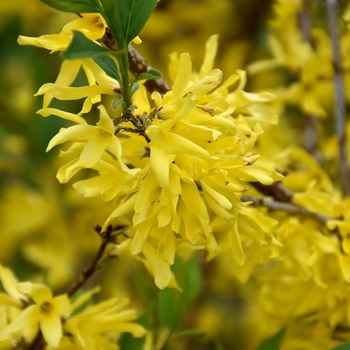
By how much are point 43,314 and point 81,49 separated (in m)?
0.37

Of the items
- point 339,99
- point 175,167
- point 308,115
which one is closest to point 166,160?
point 175,167

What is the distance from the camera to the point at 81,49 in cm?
62

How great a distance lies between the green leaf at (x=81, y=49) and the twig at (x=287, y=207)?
0.99 feet

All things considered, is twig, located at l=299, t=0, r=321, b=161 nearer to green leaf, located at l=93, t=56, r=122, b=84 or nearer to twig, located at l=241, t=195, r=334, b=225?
twig, located at l=241, t=195, r=334, b=225

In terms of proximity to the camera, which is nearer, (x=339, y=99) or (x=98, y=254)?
(x=98, y=254)

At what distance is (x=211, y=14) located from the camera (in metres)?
1.78

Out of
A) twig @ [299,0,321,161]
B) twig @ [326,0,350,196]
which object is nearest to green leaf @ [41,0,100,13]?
twig @ [326,0,350,196]

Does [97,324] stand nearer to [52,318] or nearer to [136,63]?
[52,318]

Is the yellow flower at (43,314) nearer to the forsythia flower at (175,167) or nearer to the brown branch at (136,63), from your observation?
the forsythia flower at (175,167)

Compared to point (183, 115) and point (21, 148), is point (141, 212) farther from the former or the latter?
point (21, 148)

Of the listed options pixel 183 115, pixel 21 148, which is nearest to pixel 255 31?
pixel 21 148

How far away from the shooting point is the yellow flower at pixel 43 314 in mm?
778

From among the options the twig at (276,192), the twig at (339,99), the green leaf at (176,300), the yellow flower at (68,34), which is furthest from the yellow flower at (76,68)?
the twig at (339,99)

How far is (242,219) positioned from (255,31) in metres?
1.11
